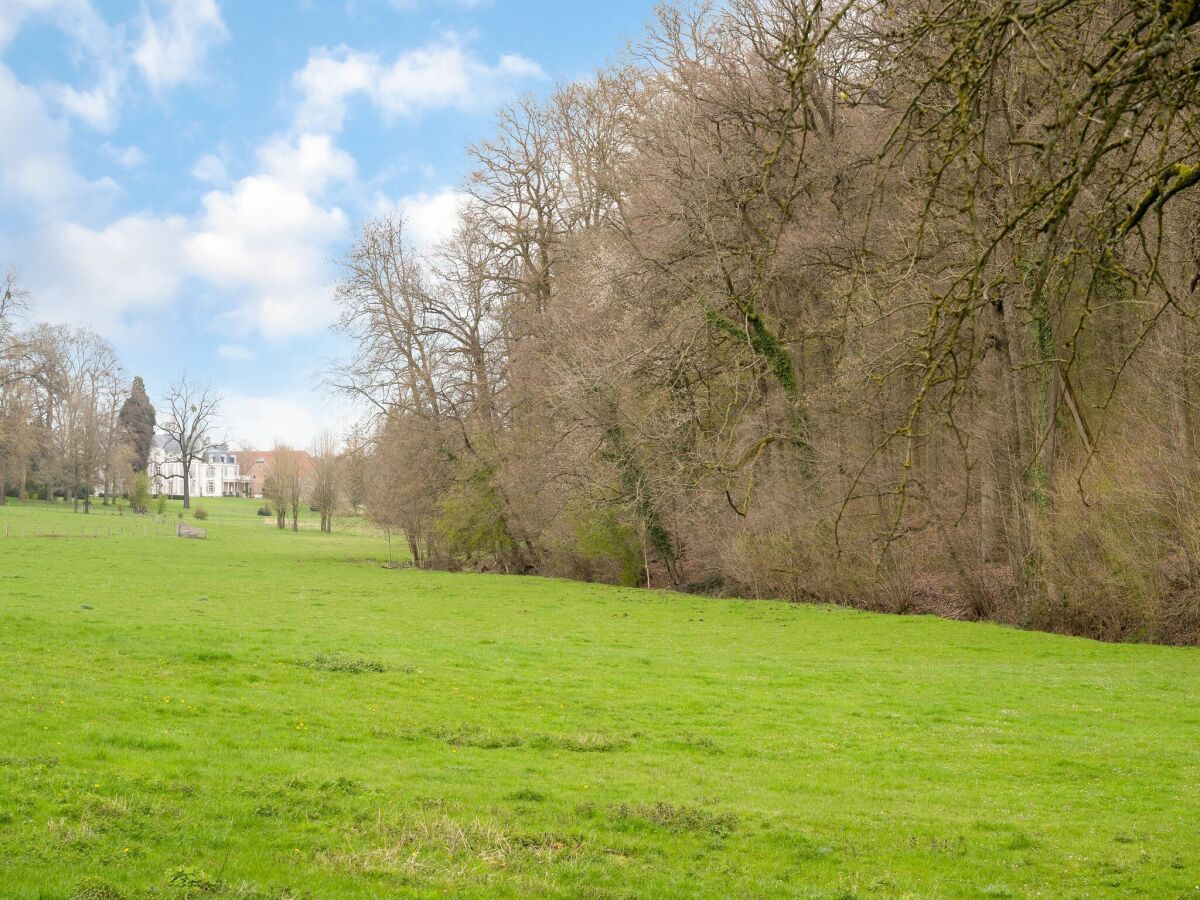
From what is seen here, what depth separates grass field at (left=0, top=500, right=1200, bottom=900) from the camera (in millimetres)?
6887

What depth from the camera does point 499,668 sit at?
17.1 metres

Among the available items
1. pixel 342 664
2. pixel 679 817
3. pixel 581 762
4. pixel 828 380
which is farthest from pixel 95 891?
pixel 828 380

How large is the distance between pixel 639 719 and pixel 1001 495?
50.4ft

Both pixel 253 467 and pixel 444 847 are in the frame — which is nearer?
pixel 444 847

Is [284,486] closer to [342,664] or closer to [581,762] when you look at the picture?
[342,664]

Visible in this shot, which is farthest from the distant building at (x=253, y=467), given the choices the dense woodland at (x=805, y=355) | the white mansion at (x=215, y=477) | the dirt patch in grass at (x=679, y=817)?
the dirt patch in grass at (x=679, y=817)

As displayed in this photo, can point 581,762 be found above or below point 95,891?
below

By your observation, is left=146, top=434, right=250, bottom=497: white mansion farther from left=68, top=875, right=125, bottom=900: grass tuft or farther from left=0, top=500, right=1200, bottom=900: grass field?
left=68, top=875, right=125, bottom=900: grass tuft

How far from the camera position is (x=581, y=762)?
35.4 ft

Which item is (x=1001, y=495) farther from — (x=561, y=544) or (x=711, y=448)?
(x=561, y=544)

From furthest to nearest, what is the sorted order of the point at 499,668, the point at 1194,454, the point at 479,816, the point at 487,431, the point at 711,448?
the point at 487,431
the point at 711,448
the point at 1194,454
the point at 499,668
the point at 479,816

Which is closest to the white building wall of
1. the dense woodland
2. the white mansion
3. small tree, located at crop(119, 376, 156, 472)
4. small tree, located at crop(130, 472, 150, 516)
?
the white mansion

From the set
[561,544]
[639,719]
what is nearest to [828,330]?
[639,719]

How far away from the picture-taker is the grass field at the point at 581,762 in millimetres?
6887
